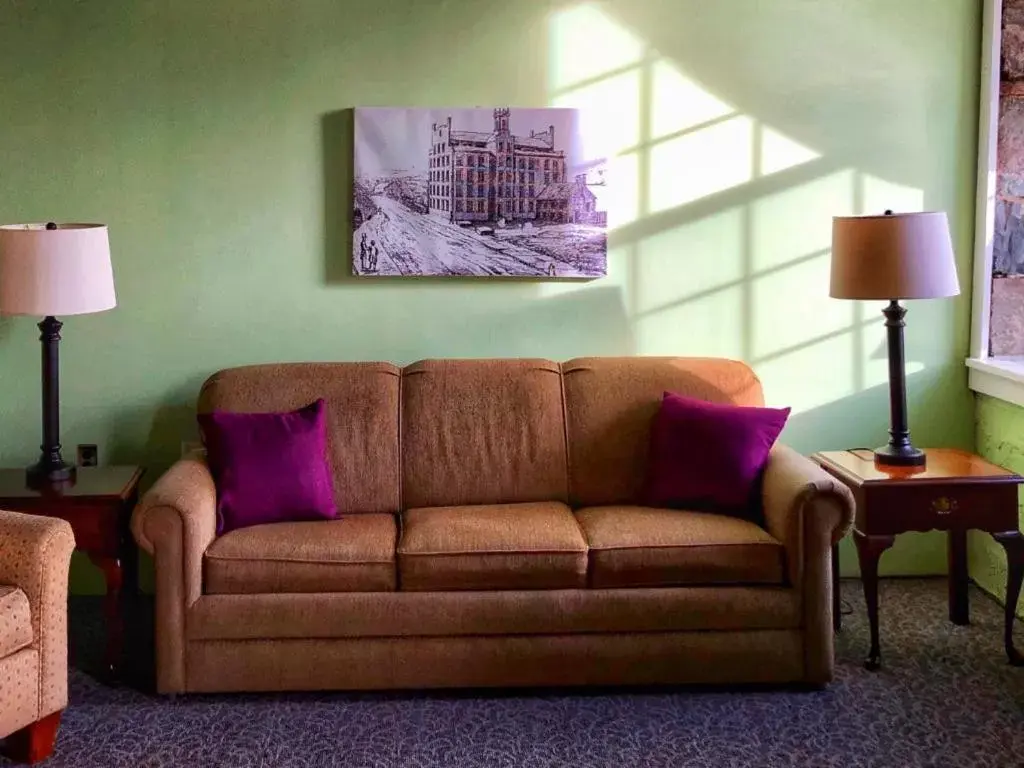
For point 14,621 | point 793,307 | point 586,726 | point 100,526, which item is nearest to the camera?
point 14,621

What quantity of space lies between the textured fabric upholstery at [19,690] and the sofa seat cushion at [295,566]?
1.74 feet

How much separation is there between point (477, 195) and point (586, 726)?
189 cm

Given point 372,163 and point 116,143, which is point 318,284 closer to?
point 372,163

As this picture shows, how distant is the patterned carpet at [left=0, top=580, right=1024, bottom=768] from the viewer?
2850 mm

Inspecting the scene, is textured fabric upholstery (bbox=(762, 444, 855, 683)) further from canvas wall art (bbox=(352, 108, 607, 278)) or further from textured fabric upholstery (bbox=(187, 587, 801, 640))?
canvas wall art (bbox=(352, 108, 607, 278))

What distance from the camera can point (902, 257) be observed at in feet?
11.3

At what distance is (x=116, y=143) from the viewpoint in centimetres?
395

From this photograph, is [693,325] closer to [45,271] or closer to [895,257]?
[895,257]

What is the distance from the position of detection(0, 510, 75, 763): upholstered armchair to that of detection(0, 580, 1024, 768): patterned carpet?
0.31ft

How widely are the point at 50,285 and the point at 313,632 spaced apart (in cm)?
133

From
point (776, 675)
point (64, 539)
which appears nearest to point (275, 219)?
point (64, 539)

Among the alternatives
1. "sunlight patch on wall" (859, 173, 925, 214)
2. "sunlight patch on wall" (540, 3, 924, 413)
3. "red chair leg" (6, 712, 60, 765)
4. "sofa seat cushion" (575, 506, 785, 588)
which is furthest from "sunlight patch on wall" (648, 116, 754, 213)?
"red chair leg" (6, 712, 60, 765)

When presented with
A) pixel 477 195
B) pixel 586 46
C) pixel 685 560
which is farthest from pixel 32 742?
pixel 586 46

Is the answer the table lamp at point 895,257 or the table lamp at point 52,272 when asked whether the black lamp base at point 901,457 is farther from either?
the table lamp at point 52,272
